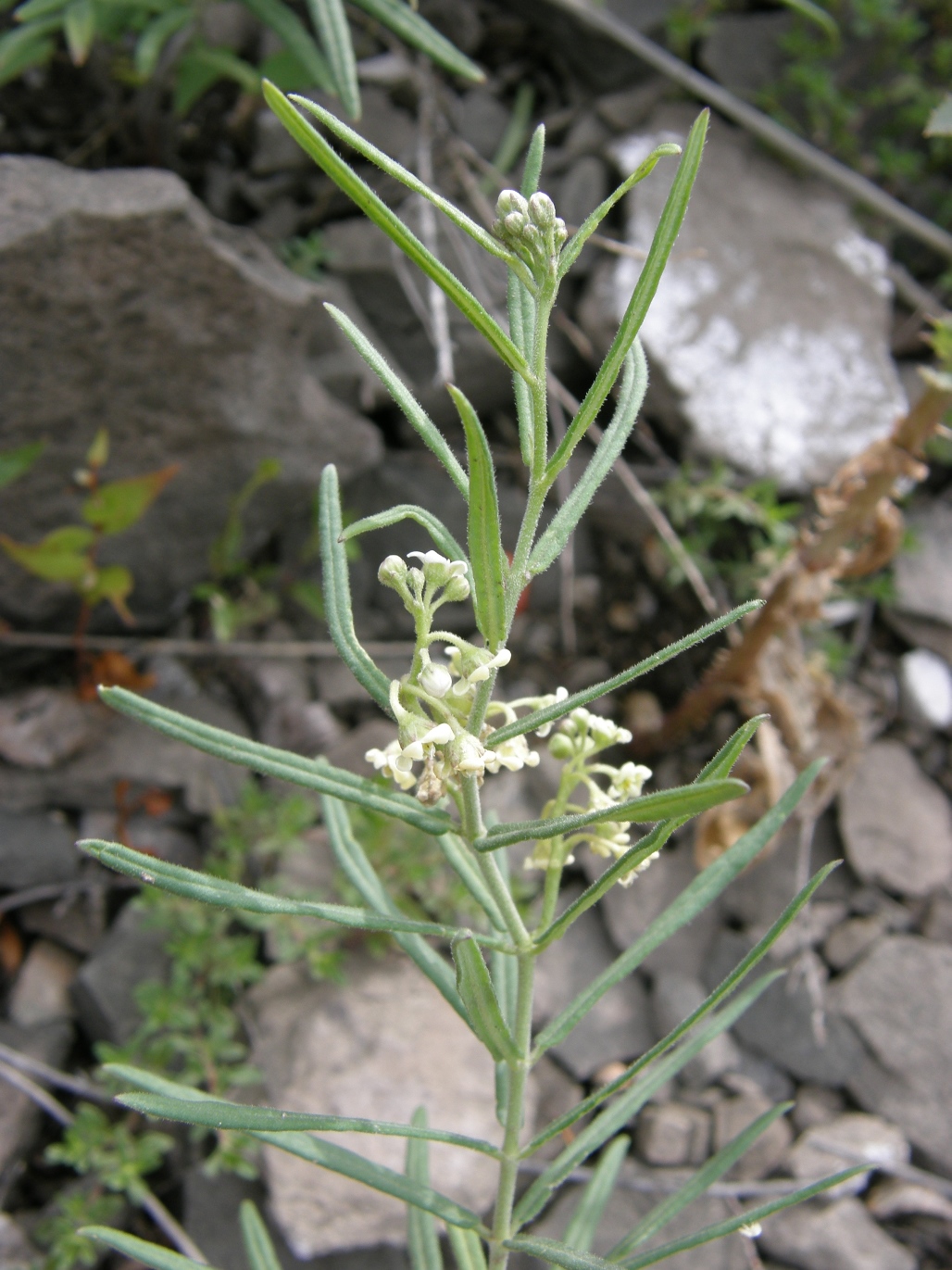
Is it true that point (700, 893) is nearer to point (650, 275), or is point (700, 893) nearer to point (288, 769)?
point (288, 769)

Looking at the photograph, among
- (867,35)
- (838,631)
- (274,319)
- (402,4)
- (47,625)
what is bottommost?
(47,625)

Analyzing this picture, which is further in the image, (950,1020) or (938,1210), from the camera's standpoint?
(950,1020)

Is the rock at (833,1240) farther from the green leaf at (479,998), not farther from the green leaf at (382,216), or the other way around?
the green leaf at (382,216)

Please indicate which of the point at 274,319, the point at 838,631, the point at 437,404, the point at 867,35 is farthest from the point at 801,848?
the point at 867,35

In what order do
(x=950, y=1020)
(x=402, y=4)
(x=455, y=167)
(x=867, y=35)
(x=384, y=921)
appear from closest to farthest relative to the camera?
(x=384, y=921) → (x=402, y=4) → (x=950, y=1020) → (x=455, y=167) → (x=867, y=35)

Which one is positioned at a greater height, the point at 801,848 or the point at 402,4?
the point at 402,4

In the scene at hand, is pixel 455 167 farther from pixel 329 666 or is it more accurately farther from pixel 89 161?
pixel 329 666

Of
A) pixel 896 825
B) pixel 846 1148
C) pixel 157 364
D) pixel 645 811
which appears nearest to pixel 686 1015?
pixel 846 1148
